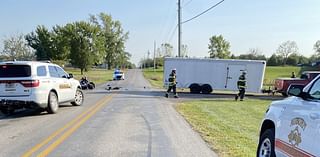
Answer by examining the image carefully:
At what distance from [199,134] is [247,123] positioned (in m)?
3.56

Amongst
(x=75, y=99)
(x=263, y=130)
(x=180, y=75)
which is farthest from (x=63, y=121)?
A: (x=180, y=75)

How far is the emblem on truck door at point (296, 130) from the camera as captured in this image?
5.21 metres

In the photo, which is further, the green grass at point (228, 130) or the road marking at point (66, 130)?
the green grass at point (228, 130)

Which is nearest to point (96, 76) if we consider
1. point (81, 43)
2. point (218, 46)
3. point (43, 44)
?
point (81, 43)

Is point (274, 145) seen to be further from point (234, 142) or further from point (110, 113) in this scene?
point (110, 113)

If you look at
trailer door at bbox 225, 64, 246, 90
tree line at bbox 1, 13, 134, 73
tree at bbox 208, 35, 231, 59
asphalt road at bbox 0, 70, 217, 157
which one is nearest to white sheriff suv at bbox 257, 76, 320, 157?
asphalt road at bbox 0, 70, 217, 157

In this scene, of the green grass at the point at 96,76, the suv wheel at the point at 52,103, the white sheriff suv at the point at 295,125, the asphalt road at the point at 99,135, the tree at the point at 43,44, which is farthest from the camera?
the tree at the point at 43,44

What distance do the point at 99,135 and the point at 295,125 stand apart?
577 cm

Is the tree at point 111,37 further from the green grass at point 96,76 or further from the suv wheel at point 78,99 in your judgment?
the suv wheel at point 78,99

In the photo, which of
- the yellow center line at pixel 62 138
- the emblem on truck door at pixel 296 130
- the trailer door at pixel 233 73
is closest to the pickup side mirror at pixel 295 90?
the emblem on truck door at pixel 296 130

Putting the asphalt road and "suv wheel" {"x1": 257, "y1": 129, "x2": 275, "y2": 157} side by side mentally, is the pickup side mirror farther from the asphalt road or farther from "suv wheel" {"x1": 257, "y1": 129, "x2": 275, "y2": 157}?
the asphalt road

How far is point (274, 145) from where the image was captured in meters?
6.28

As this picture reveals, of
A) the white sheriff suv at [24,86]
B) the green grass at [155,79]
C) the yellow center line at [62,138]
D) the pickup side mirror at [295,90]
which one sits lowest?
the green grass at [155,79]

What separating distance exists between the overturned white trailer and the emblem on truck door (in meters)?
25.9
